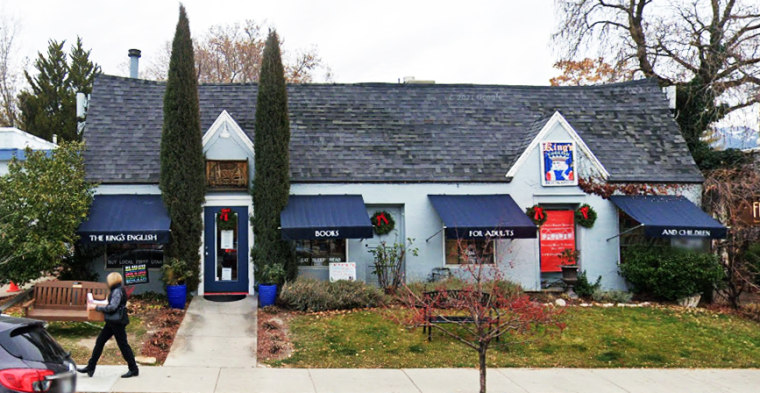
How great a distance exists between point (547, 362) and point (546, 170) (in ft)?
23.1

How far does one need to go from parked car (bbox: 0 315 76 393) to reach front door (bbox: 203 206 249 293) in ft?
30.9

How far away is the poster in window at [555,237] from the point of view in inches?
663

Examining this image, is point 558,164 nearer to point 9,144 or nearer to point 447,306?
point 447,306

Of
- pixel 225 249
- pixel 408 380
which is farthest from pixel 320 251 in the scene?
pixel 408 380

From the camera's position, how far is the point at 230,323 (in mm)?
13031

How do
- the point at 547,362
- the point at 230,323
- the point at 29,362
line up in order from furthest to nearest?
1. the point at 230,323
2. the point at 547,362
3. the point at 29,362

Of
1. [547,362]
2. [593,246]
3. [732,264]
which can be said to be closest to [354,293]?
[547,362]

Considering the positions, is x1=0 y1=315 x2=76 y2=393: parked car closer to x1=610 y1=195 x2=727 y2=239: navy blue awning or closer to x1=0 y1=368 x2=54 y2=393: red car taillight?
x1=0 y1=368 x2=54 y2=393: red car taillight

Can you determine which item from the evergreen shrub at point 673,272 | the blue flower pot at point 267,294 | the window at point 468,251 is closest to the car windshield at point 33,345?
the blue flower pot at point 267,294

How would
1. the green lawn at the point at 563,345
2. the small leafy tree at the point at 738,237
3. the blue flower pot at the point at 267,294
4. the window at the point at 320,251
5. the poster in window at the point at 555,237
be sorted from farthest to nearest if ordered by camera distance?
the poster in window at the point at 555,237, the window at the point at 320,251, the small leafy tree at the point at 738,237, the blue flower pot at the point at 267,294, the green lawn at the point at 563,345

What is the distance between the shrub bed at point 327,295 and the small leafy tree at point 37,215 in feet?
16.3

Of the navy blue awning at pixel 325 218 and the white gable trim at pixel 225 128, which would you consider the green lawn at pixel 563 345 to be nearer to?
the navy blue awning at pixel 325 218

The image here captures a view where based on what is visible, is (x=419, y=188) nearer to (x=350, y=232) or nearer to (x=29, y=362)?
(x=350, y=232)

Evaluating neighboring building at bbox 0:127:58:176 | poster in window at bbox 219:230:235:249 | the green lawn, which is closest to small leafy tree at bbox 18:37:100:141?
neighboring building at bbox 0:127:58:176
